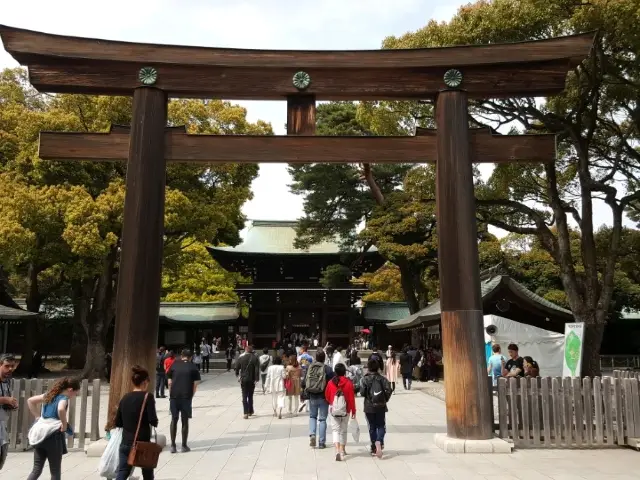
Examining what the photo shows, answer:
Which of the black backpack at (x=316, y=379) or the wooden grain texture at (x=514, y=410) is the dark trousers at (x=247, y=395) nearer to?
the black backpack at (x=316, y=379)

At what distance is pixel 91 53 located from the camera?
29.8 ft

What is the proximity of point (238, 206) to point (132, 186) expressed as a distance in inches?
567

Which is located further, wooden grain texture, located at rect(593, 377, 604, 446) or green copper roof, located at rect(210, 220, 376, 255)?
green copper roof, located at rect(210, 220, 376, 255)

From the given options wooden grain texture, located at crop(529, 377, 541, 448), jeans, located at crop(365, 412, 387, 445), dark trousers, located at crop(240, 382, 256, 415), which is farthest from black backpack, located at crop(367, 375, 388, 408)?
dark trousers, located at crop(240, 382, 256, 415)

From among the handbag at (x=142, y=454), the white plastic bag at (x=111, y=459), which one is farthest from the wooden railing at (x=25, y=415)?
the handbag at (x=142, y=454)

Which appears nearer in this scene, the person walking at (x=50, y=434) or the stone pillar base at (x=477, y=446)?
the person walking at (x=50, y=434)

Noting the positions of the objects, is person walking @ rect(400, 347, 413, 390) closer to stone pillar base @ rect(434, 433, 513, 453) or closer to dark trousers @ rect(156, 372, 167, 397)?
dark trousers @ rect(156, 372, 167, 397)

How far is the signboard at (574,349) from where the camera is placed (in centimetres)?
1134

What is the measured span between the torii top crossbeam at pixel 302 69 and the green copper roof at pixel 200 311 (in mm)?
26138

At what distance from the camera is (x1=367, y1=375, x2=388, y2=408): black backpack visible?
7984 mm

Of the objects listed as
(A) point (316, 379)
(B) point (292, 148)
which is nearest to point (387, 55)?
(B) point (292, 148)

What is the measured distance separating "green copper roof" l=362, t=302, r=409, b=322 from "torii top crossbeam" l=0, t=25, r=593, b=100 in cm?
2868

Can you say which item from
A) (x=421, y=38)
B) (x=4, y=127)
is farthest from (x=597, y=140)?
(x=4, y=127)

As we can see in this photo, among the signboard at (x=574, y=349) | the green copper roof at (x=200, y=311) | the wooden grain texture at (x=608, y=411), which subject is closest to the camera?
the wooden grain texture at (x=608, y=411)
